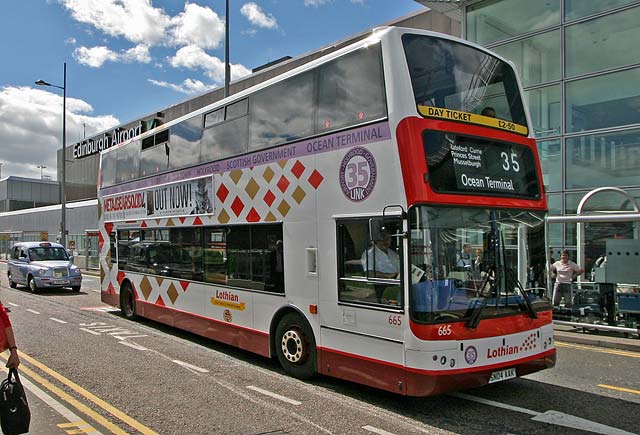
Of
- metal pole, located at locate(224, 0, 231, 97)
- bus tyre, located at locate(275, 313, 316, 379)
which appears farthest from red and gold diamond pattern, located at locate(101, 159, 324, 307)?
metal pole, located at locate(224, 0, 231, 97)

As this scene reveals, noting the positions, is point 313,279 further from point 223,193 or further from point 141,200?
point 141,200

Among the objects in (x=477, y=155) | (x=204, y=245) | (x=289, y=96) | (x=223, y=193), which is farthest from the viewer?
(x=204, y=245)

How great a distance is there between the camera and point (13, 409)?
156 inches

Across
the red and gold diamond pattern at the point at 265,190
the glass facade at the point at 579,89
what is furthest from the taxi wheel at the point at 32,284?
the glass facade at the point at 579,89

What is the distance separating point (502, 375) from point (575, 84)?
12.6 m

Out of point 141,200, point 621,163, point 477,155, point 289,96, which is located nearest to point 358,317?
point 477,155

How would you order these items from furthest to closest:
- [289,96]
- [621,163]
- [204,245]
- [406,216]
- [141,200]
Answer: [621,163] → [141,200] → [204,245] → [289,96] → [406,216]

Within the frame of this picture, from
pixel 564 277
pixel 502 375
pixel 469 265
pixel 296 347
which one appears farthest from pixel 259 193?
pixel 564 277

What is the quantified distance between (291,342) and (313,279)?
1.02 m

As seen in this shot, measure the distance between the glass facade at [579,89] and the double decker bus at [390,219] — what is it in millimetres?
9072

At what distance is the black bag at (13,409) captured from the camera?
393 cm

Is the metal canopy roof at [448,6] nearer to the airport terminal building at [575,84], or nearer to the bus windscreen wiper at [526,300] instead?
the airport terminal building at [575,84]

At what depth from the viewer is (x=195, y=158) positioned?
9.52 meters

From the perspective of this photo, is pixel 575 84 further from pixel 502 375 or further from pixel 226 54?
pixel 502 375
